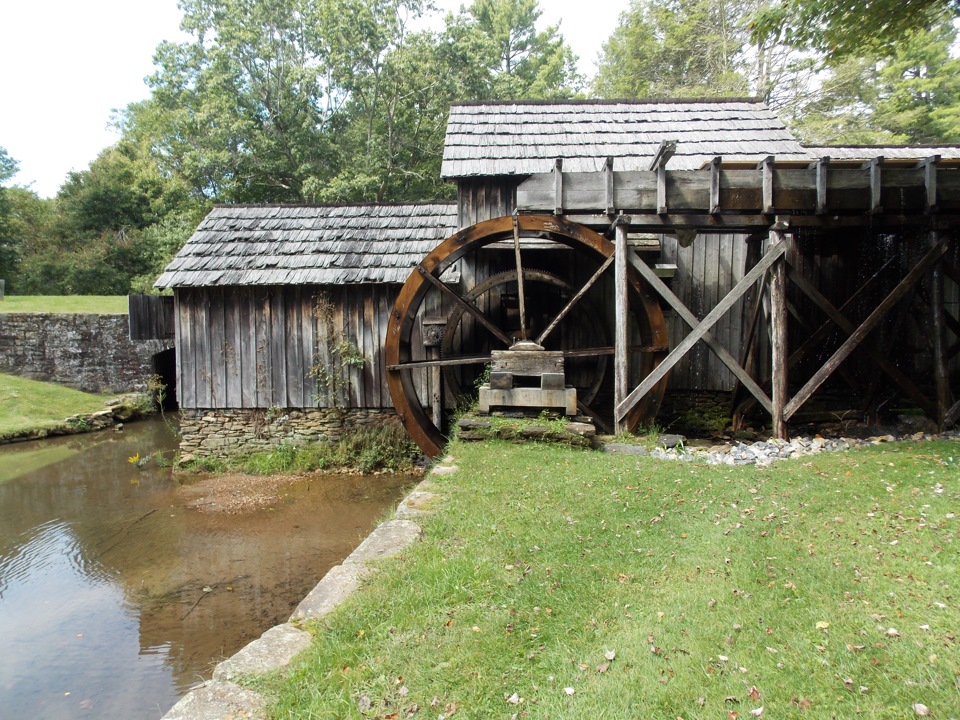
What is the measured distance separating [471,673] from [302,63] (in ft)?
67.7

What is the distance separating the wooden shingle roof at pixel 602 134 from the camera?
8.55 metres

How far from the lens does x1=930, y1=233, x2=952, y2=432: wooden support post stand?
6148 millimetres

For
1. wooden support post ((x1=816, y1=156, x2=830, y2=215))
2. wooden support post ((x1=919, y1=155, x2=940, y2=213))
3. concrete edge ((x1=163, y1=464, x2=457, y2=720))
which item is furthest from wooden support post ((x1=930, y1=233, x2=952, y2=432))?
concrete edge ((x1=163, y1=464, x2=457, y2=720))

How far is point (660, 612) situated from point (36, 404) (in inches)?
548

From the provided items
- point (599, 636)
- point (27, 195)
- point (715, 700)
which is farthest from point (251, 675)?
point (27, 195)

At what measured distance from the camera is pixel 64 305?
15.5 meters

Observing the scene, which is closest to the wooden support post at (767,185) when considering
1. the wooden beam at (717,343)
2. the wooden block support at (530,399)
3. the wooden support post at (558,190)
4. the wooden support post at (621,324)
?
the wooden beam at (717,343)

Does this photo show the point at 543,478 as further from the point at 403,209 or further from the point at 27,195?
the point at 27,195

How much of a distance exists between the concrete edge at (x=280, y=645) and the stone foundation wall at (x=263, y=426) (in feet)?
16.9

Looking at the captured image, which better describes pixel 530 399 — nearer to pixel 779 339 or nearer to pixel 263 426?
pixel 779 339

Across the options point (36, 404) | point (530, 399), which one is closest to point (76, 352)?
point (36, 404)

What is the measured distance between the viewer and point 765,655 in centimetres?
244

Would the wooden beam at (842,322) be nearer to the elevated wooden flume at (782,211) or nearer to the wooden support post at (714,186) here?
the elevated wooden flume at (782,211)

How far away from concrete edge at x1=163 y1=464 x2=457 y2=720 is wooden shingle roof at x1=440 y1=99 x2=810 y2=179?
6.00 meters
